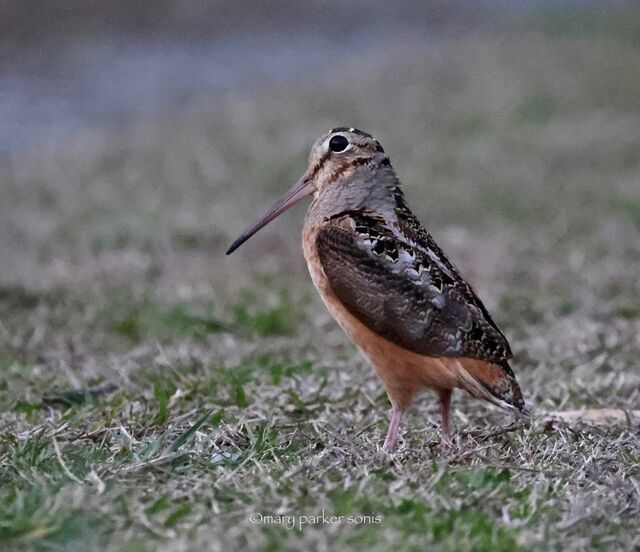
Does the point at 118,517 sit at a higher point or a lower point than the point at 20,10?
lower

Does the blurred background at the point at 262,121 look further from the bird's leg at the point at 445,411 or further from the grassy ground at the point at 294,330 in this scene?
the bird's leg at the point at 445,411

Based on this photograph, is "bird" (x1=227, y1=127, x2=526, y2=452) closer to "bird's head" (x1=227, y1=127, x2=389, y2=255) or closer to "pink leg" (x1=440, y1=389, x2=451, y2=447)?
"pink leg" (x1=440, y1=389, x2=451, y2=447)

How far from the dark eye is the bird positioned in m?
0.41

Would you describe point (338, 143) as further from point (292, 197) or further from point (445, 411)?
point (445, 411)

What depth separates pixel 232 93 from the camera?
1545cm

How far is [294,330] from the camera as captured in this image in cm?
753

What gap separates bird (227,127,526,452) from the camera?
4.91 metres

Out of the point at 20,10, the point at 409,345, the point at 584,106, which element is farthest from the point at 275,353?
the point at 20,10

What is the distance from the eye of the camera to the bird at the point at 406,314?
193 inches

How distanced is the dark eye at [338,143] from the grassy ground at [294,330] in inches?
42.4

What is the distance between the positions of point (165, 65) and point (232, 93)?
212 centimetres

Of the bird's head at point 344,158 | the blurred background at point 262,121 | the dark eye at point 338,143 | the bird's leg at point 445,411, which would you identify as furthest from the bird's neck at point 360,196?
the blurred background at point 262,121

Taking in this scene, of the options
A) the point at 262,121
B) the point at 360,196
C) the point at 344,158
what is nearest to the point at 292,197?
the point at 344,158

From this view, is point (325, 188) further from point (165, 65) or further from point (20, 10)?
point (20, 10)
